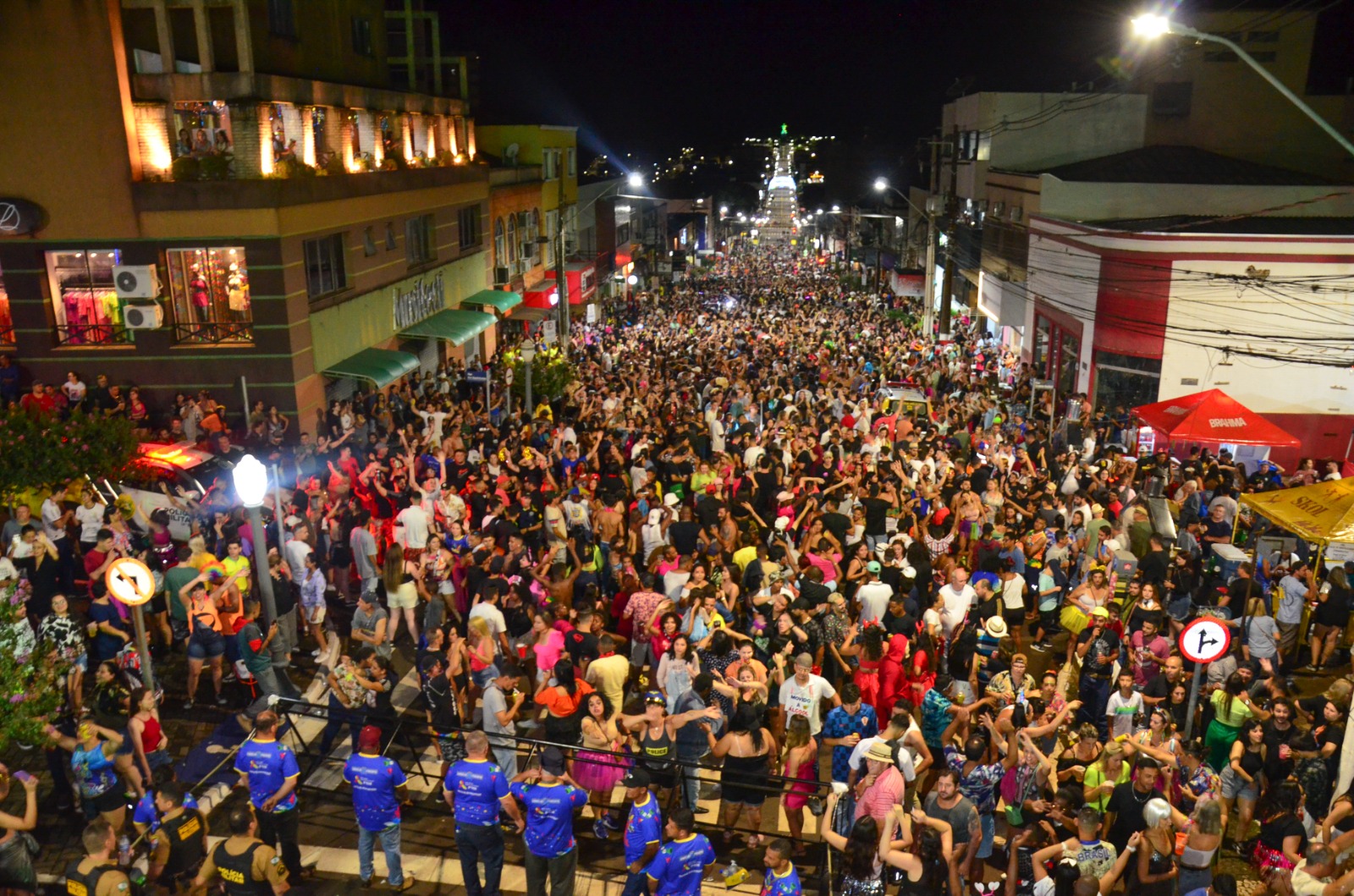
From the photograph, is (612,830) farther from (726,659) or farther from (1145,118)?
(1145,118)

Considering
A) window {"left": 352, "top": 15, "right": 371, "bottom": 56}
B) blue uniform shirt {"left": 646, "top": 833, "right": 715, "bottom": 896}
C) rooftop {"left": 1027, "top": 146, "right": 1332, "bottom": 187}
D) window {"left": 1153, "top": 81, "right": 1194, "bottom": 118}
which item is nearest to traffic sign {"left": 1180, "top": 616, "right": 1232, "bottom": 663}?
blue uniform shirt {"left": 646, "top": 833, "right": 715, "bottom": 896}

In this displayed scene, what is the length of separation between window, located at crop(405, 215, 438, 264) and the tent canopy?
→ 20.8 m

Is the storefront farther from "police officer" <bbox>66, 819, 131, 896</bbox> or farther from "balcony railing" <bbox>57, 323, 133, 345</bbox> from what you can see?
"police officer" <bbox>66, 819, 131, 896</bbox>

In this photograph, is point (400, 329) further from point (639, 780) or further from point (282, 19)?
point (639, 780)

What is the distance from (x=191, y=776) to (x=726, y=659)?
4.89 m

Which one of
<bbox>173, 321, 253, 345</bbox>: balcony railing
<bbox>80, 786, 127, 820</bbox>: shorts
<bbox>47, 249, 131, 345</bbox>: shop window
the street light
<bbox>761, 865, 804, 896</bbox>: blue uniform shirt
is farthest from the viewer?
<bbox>173, 321, 253, 345</bbox>: balcony railing

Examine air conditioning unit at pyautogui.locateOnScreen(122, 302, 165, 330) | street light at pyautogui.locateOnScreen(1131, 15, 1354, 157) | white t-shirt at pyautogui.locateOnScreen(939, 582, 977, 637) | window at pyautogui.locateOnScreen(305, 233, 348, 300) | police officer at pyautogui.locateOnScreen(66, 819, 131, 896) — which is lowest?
white t-shirt at pyautogui.locateOnScreen(939, 582, 977, 637)

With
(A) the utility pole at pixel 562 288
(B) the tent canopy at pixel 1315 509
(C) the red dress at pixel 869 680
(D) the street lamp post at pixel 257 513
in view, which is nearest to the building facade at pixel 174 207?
(A) the utility pole at pixel 562 288

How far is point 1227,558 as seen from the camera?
1255 cm

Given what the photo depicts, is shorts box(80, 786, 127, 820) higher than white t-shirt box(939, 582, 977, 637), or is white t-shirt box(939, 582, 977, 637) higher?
white t-shirt box(939, 582, 977, 637)

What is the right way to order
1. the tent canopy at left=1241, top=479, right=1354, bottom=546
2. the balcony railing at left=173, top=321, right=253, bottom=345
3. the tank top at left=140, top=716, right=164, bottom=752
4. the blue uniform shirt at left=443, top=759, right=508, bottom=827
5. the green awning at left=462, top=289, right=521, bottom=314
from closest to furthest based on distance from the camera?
the blue uniform shirt at left=443, top=759, right=508, bottom=827 < the tank top at left=140, top=716, right=164, bottom=752 < the tent canopy at left=1241, top=479, right=1354, bottom=546 < the balcony railing at left=173, top=321, right=253, bottom=345 < the green awning at left=462, top=289, right=521, bottom=314

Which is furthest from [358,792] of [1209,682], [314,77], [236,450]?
[314,77]

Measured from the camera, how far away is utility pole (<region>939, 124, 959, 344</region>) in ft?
124

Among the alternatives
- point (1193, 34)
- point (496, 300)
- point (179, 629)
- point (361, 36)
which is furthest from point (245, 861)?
point (496, 300)
